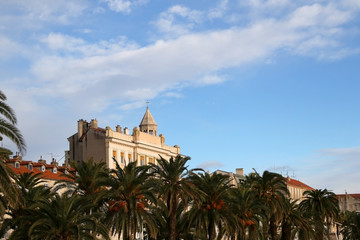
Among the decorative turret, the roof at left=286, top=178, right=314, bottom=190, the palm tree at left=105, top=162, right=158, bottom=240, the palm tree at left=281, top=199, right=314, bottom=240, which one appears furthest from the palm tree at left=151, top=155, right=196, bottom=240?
the roof at left=286, top=178, right=314, bottom=190

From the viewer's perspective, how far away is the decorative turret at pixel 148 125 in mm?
115250

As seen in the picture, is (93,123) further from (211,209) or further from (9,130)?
(9,130)

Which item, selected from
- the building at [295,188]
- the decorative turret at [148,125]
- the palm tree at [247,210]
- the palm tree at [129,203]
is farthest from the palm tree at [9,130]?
the building at [295,188]

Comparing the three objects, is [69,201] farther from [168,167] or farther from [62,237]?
[168,167]

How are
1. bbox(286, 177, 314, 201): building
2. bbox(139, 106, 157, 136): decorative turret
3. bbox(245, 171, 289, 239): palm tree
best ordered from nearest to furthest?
1. bbox(245, 171, 289, 239): palm tree
2. bbox(139, 106, 157, 136): decorative turret
3. bbox(286, 177, 314, 201): building

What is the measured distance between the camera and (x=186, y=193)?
213 ft

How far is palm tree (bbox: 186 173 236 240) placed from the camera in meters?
68.1

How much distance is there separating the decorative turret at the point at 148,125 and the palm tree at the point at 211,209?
45.1 metres

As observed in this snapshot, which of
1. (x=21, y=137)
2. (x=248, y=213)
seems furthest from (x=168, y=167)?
(x=21, y=137)

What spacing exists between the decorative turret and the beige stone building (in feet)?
6.38

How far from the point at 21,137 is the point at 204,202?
32.1 m

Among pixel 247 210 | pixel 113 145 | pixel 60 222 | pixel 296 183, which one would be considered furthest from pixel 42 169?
pixel 296 183

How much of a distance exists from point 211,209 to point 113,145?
35.0 metres

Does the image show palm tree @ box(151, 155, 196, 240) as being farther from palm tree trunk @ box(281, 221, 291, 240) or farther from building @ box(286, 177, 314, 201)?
building @ box(286, 177, 314, 201)
